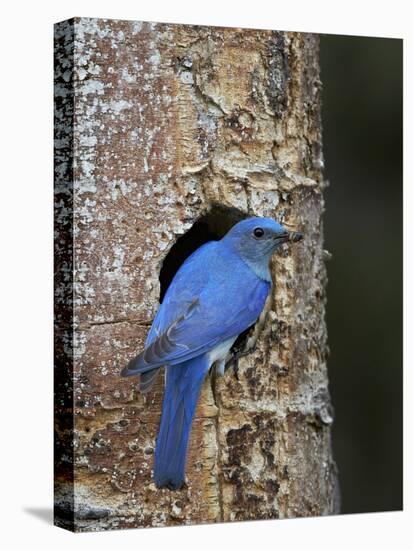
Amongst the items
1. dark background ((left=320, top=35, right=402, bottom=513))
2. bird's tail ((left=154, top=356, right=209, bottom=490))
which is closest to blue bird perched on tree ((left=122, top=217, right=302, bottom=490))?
bird's tail ((left=154, top=356, right=209, bottom=490))

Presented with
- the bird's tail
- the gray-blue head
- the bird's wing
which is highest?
the gray-blue head

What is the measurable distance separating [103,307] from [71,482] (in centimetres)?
76

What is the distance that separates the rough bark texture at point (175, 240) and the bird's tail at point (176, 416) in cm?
6

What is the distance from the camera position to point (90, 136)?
24.2ft

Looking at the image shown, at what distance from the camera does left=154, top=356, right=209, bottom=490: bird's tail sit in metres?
7.48

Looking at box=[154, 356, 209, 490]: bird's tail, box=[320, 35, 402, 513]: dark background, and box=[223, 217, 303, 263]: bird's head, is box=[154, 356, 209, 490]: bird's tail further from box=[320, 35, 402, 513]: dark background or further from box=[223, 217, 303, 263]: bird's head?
box=[320, 35, 402, 513]: dark background

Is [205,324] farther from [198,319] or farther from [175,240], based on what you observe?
[175,240]

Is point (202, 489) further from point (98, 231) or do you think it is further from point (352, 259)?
point (352, 259)

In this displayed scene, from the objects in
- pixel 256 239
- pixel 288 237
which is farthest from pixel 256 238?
pixel 288 237

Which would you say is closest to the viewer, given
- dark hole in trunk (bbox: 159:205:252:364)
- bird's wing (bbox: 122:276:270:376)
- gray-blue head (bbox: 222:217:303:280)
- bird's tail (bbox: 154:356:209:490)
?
bird's wing (bbox: 122:276:270:376)

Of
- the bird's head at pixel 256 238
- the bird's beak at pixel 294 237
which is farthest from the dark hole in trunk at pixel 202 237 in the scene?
the bird's beak at pixel 294 237

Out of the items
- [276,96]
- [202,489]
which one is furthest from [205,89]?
[202,489]

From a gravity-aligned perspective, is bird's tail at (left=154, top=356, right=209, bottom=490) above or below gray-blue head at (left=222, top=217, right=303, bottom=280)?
below

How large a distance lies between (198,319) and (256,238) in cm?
46
